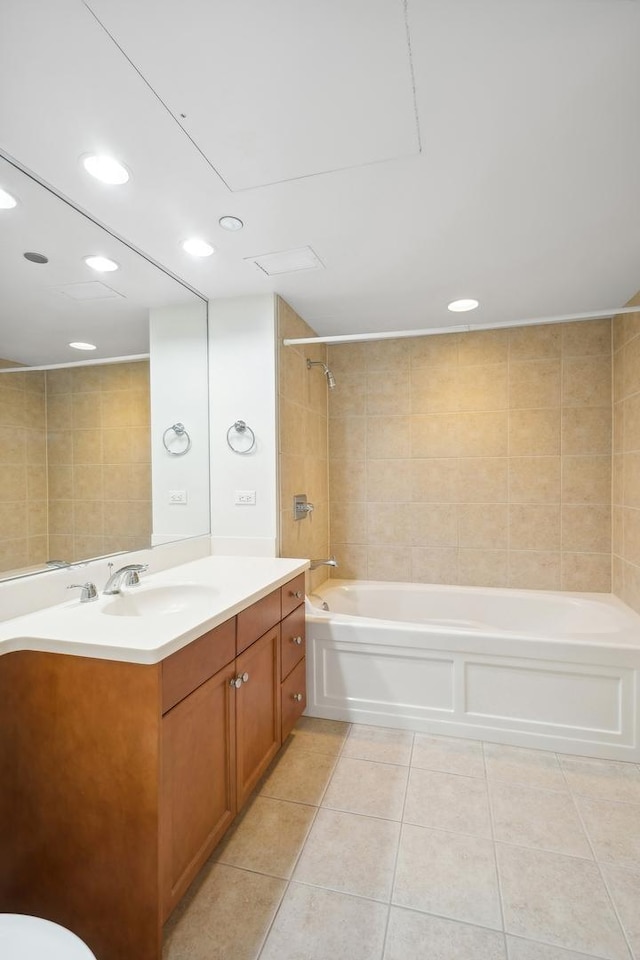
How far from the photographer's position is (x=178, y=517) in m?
2.23

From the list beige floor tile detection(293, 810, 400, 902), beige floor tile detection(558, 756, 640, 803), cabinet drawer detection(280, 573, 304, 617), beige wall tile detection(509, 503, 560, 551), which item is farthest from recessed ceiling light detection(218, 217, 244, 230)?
beige floor tile detection(558, 756, 640, 803)

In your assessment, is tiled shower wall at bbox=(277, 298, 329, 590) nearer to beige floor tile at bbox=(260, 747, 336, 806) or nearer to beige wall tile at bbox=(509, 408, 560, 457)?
beige floor tile at bbox=(260, 747, 336, 806)

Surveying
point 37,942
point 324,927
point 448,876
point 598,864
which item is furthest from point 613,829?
point 37,942

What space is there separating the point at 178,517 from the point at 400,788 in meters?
1.55

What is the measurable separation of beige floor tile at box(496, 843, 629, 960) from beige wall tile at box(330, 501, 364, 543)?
1986 mm

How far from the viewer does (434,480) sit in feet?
10.2

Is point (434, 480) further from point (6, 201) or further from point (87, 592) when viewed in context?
point (6, 201)

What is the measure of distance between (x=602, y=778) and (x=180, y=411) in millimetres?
2516

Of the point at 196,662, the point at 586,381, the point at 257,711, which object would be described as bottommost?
the point at 257,711

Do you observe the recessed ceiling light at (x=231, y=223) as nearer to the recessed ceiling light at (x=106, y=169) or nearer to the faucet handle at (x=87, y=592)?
the recessed ceiling light at (x=106, y=169)

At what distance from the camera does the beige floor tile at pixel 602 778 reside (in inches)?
69.4

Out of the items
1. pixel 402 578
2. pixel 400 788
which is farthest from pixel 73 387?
pixel 402 578

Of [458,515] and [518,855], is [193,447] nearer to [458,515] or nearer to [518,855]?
[458,515]

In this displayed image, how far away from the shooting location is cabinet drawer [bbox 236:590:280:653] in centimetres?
157
